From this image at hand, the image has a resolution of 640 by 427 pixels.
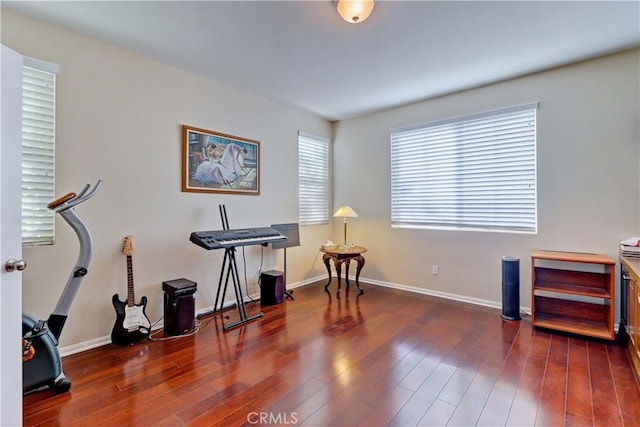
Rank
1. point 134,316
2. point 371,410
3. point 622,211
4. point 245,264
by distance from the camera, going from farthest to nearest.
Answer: point 245,264 → point 622,211 → point 134,316 → point 371,410

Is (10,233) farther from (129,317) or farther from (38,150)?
(129,317)

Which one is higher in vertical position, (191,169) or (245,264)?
(191,169)

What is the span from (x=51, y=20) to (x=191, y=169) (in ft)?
5.09

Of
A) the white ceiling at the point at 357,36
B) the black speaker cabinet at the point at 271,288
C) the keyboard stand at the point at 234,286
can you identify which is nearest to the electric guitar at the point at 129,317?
the keyboard stand at the point at 234,286

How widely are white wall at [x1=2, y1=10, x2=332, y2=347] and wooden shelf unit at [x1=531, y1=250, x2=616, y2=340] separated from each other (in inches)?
131

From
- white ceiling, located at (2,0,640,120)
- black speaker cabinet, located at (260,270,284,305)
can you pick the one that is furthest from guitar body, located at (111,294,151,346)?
white ceiling, located at (2,0,640,120)

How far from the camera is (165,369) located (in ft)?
7.39

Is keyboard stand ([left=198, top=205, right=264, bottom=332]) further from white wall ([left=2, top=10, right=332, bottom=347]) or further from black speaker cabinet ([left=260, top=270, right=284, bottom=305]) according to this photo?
black speaker cabinet ([left=260, top=270, right=284, bottom=305])

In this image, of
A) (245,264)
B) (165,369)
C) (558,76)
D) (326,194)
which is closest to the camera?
(165,369)

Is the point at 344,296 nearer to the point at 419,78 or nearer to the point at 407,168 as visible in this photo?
the point at 407,168

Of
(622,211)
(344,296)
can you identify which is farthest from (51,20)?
(622,211)

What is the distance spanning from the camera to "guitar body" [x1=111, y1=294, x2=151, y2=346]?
8.61 feet

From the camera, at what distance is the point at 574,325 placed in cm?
285

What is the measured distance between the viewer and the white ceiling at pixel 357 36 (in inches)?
87.3
